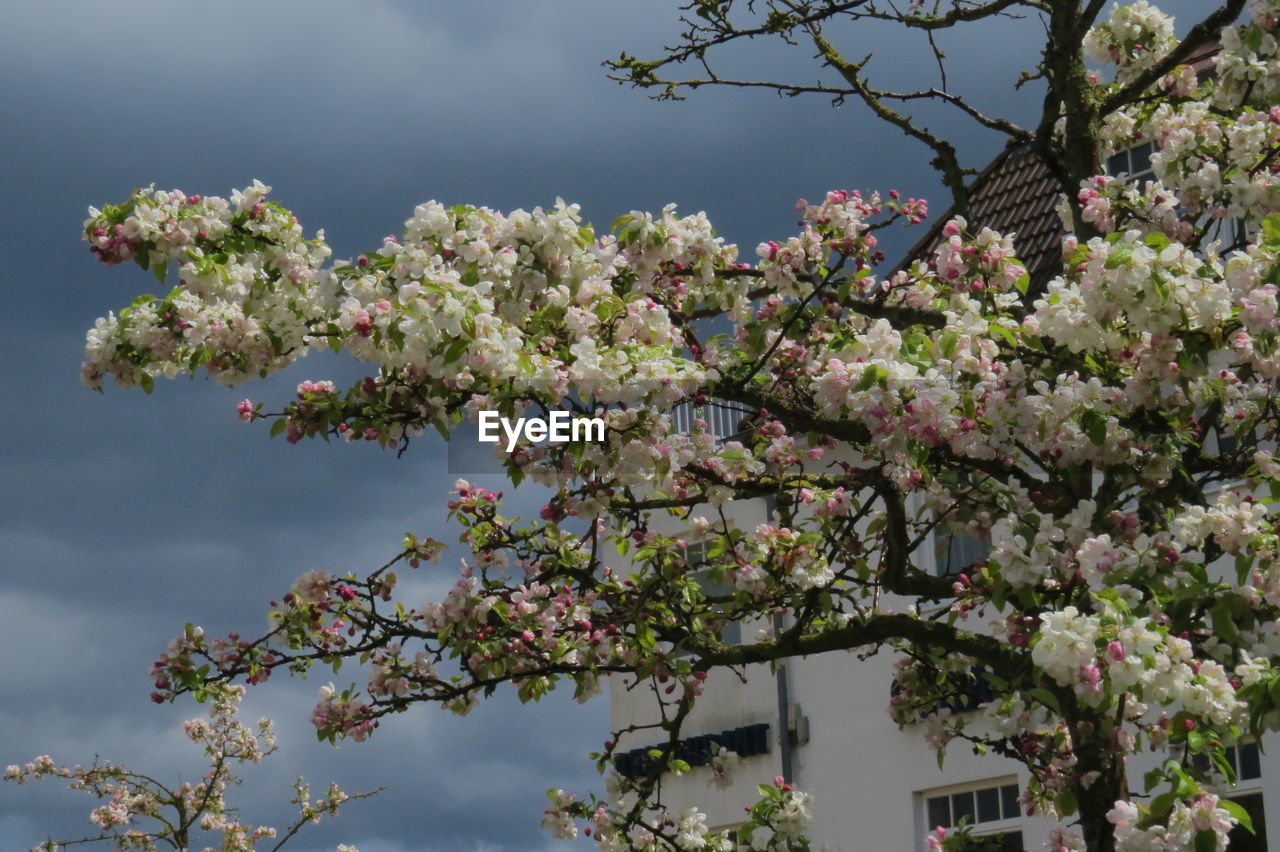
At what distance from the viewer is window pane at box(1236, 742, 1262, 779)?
13.5m

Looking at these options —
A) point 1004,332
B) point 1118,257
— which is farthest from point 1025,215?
point 1118,257

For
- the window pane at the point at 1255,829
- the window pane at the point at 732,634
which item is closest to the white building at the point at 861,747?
the window pane at the point at 732,634

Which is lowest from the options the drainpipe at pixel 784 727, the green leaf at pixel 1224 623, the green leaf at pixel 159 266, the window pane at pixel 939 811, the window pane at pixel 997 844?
the window pane at pixel 997 844

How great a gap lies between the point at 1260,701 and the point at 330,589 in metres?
5.71

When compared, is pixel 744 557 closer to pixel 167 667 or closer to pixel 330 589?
pixel 330 589

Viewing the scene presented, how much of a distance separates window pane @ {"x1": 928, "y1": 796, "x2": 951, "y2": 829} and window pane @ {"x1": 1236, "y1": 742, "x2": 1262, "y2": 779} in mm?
3414

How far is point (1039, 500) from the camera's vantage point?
8445 millimetres

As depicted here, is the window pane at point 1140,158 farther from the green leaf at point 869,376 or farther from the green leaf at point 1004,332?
the green leaf at point 869,376

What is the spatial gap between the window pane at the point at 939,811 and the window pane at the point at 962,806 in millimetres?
61

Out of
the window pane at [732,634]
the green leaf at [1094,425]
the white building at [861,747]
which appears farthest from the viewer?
the window pane at [732,634]

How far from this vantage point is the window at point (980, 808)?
1555cm

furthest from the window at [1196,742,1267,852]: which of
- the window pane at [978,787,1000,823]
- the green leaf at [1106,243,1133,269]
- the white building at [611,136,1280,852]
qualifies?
the green leaf at [1106,243,1133,269]

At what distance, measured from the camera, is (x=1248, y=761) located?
535 inches

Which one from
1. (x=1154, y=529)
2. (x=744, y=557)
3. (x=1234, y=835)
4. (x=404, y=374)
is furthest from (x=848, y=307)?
(x=1234, y=835)
